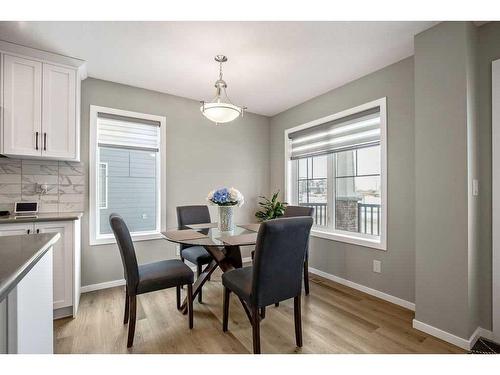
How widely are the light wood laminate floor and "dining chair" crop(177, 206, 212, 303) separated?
424 mm

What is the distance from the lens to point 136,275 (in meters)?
1.84

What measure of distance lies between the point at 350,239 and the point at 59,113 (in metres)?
3.43

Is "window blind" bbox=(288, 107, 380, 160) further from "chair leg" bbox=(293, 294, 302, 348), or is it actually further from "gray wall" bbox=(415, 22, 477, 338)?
"chair leg" bbox=(293, 294, 302, 348)

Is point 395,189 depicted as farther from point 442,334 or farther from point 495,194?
point 442,334

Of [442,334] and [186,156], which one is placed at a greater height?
[186,156]

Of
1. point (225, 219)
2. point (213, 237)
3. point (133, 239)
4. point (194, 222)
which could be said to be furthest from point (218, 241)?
point (133, 239)

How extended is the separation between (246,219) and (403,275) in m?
2.32

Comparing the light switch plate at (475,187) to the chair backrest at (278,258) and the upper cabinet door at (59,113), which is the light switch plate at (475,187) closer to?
the chair backrest at (278,258)

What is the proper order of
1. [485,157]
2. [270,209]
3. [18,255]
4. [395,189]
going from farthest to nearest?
[270,209] → [395,189] → [485,157] → [18,255]

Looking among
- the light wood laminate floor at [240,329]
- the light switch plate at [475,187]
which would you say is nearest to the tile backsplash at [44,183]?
the light wood laminate floor at [240,329]

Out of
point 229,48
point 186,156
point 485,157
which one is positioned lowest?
point 485,157

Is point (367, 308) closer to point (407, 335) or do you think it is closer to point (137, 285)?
point (407, 335)

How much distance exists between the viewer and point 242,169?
4.01m

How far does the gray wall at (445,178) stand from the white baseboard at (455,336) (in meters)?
0.03
